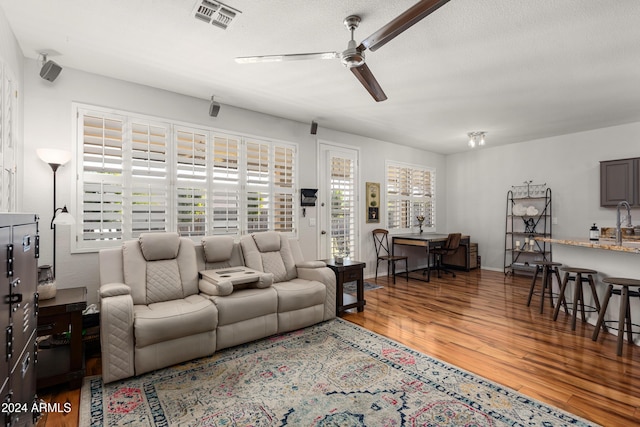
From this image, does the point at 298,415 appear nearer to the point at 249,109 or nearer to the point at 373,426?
the point at 373,426

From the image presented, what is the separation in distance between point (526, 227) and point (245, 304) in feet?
19.8

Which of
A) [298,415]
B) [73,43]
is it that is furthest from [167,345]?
[73,43]

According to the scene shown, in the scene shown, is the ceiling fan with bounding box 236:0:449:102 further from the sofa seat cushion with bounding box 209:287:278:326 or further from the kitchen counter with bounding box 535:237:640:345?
the kitchen counter with bounding box 535:237:640:345

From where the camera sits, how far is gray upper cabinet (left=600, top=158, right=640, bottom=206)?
5.06 metres

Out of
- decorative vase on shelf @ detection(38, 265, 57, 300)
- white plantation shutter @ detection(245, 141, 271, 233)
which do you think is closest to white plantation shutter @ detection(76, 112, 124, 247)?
decorative vase on shelf @ detection(38, 265, 57, 300)

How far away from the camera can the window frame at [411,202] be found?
6549 millimetres

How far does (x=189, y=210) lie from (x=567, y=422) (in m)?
3.96

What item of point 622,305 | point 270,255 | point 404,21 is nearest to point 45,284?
point 270,255

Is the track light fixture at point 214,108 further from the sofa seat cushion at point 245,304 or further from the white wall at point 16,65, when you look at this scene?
the sofa seat cushion at point 245,304

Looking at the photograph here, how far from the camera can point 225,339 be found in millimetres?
2955

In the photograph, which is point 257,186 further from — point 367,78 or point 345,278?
point 367,78

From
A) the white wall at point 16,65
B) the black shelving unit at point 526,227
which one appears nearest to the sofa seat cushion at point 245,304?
the white wall at point 16,65

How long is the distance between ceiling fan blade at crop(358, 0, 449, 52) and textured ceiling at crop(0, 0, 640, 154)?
1.06ft

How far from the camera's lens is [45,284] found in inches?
98.0
